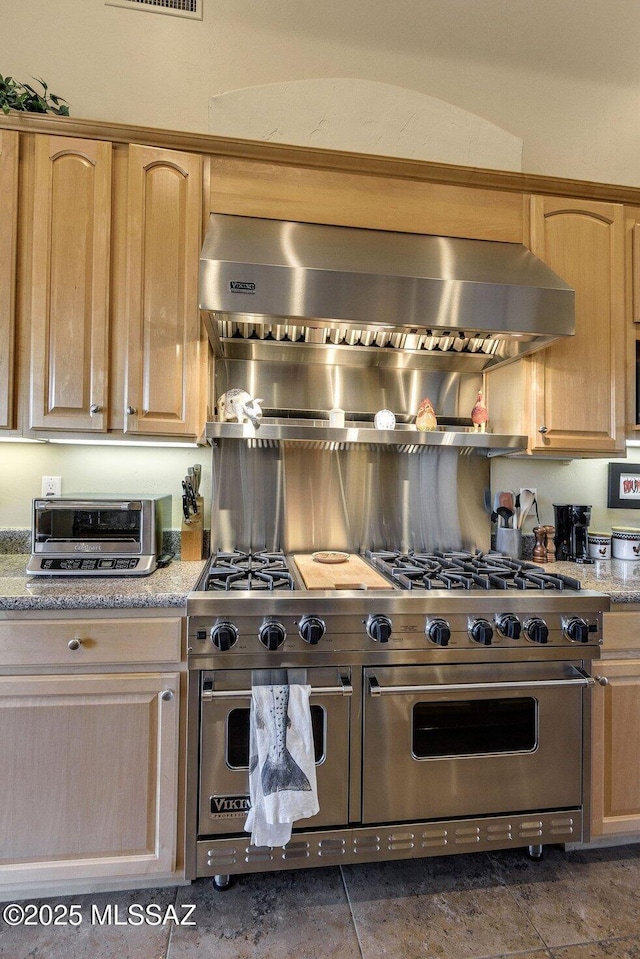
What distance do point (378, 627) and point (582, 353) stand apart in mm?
1464

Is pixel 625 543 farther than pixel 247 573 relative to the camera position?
Yes

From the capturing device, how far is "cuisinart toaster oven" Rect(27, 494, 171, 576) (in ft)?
5.31

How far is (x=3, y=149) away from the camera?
165 centimetres

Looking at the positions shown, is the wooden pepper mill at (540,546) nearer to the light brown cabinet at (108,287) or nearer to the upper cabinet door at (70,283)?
the light brown cabinet at (108,287)

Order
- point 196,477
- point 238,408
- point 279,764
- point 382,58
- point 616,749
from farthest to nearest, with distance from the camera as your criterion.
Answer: point 382,58, point 196,477, point 238,408, point 616,749, point 279,764

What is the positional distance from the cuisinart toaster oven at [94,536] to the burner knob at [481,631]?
115cm

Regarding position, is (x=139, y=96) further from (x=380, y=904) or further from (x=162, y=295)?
(x=380, y=904)

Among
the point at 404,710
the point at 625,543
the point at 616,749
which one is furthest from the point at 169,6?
the point at 616,749

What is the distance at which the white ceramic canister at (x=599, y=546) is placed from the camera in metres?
2.12

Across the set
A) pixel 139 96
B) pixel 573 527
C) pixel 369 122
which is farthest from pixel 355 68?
pixel 573 527

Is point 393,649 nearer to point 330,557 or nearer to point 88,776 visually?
point 330,557

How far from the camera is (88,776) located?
4.57 feet

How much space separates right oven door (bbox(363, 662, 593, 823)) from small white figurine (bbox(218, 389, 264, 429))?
109 cm

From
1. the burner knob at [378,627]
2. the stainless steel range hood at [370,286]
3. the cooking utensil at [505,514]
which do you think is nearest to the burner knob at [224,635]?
the burner knob at [378,627]
